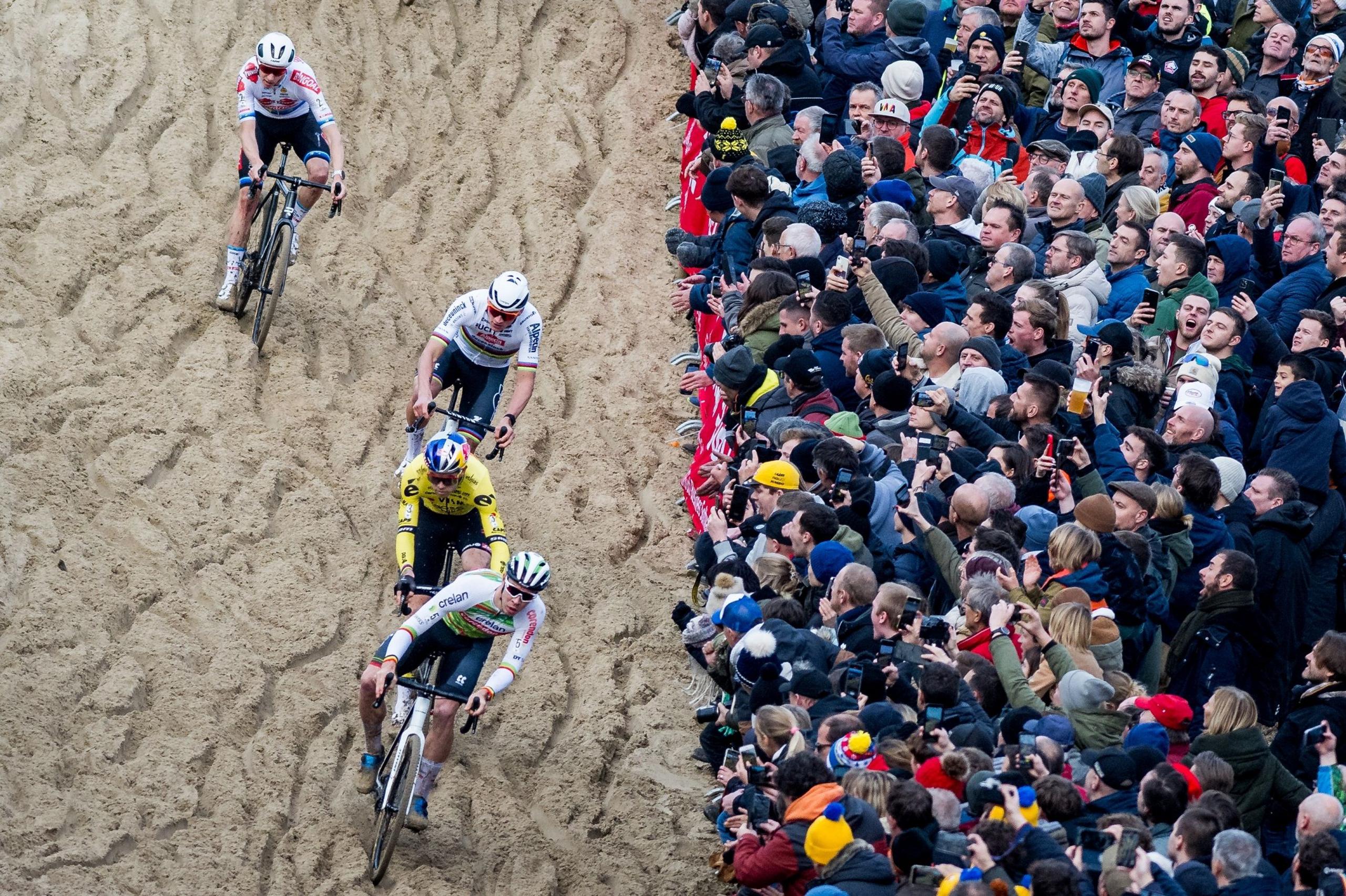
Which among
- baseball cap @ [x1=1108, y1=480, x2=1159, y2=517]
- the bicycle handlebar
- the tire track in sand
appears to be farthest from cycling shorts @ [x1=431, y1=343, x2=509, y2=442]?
baseball cap @ [x1=1108, y1=480, x2=1159, y2=517]

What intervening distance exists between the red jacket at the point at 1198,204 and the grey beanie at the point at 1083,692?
17.7 ft

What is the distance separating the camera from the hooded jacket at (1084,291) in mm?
11133

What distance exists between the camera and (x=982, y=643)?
8.57 m

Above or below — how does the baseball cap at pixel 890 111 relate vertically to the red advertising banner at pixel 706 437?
above

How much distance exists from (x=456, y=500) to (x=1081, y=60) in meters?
7.21

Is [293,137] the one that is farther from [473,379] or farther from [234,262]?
[473,379]

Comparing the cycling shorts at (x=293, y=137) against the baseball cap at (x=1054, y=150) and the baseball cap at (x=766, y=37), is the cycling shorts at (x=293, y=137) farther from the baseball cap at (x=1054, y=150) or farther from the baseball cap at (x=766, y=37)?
the baseball cap at (x=1054, y=150)

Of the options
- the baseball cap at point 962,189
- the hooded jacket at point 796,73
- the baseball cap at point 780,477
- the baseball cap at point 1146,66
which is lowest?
the baseball cap at point 780,477

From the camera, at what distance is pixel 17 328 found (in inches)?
519

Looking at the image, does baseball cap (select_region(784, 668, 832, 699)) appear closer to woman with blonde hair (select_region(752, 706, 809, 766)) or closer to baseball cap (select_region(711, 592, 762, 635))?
woman with blonde hair (select_region(752, 706, 809, 766))

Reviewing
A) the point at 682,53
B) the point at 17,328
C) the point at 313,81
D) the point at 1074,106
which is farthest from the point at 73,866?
the point at 682,53

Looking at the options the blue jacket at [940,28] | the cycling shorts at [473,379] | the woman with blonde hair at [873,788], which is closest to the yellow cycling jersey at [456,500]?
the cycling shorts at [473,379]

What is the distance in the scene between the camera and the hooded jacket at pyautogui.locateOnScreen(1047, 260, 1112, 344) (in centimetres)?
1113

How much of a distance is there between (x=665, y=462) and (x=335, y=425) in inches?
109
